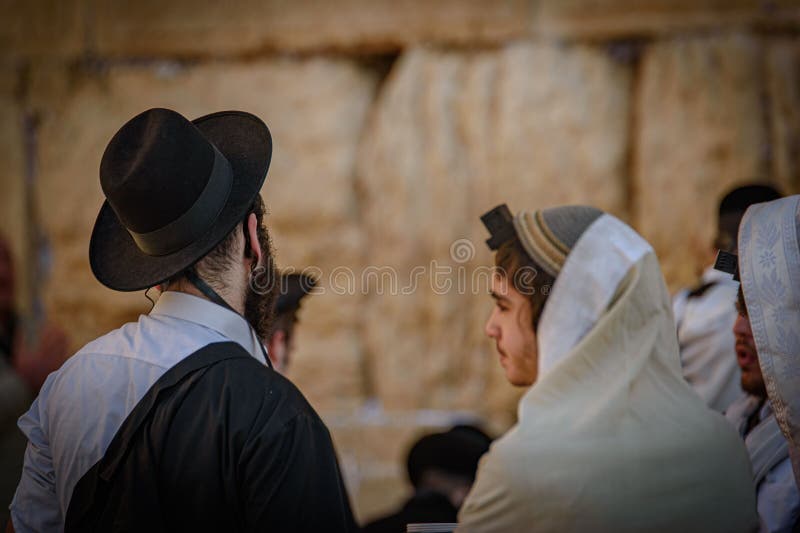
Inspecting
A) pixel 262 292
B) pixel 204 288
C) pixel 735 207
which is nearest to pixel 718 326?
pixel 735 207

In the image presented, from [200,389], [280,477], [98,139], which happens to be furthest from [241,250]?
[98,139]

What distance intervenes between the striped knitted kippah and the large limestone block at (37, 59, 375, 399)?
3225mm

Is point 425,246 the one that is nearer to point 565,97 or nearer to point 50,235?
point 565,97

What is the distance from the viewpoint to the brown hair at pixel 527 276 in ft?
5.75

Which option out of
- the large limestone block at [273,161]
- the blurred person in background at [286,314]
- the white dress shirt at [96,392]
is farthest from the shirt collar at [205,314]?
the large limestone block at [273,161]

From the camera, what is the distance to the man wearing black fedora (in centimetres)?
145

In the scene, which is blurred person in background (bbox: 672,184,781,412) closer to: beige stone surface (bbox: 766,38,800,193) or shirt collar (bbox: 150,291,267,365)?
beige stone surface (bbox: 766,38,800,193)

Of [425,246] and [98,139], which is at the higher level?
[98,139]

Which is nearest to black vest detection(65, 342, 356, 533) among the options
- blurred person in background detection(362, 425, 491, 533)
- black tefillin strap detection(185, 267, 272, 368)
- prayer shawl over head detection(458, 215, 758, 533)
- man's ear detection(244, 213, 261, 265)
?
black tefillin strap detection(185, 267, 272, 368)

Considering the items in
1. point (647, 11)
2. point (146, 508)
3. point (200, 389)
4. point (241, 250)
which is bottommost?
point (146, 508)

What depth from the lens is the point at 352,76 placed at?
16.6 ft

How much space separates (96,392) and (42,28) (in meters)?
4.28

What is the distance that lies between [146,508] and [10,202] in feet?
13.9

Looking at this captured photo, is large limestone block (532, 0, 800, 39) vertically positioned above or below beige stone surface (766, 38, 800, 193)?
above
